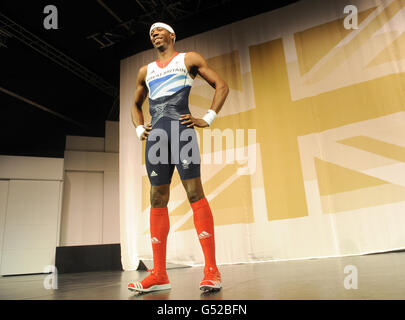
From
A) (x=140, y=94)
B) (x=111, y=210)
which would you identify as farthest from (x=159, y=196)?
(x=111, y=210)

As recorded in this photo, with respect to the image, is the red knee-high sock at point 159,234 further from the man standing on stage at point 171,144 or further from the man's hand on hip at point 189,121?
the man's hand on hip at point 189,121

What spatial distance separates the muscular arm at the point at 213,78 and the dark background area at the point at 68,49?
3.01 metres

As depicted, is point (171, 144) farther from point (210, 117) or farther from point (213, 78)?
point (213, 78)

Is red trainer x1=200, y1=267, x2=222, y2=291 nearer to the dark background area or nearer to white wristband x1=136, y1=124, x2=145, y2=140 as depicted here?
white wristband x1=136, y1=124, x2=145, y2=140

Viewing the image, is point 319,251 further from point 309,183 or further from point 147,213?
point 147,213

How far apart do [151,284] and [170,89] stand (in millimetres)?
1011

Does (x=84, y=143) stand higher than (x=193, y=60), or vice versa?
(x=84, y=143)

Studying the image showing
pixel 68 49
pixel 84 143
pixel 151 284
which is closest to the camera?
pixel 151 284

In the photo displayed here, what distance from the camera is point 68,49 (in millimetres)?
4668

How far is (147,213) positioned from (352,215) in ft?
8.80

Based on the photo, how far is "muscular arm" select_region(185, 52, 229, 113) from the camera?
157 centimetres

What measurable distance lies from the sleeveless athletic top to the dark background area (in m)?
2.97

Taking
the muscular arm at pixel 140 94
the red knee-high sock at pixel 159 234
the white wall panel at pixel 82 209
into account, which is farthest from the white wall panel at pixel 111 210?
the red knee-high sock at pixel 159 234

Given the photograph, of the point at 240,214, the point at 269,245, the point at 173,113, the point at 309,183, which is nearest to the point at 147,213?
the point at 240,214
